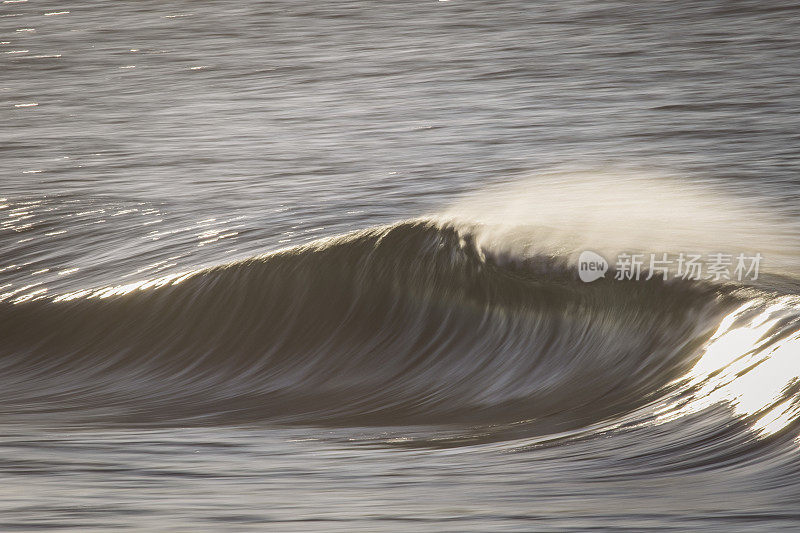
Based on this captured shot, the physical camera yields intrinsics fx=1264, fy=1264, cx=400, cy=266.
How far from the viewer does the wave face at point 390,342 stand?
399cm

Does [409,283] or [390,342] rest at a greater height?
[409,283]

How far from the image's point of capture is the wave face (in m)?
3.99

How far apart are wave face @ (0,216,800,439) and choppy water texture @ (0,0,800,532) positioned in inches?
0.6

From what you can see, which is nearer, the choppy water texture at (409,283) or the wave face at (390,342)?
the choppy water texture at (409,283)

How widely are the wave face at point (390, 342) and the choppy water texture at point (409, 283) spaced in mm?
Result: 16

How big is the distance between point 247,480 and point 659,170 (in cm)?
526

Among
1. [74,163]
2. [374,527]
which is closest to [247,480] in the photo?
[374,527]

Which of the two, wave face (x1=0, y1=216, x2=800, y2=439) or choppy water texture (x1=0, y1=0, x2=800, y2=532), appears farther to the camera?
wave face (x1=0, y1=216, x2=800, y2=439)

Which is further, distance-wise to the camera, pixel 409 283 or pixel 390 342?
pixel 409 283

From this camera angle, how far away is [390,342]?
17.2 feet

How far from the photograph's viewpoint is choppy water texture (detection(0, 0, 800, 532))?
267cm

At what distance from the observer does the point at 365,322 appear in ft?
18.0

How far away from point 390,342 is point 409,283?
385 millimetres

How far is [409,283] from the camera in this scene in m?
5.54
